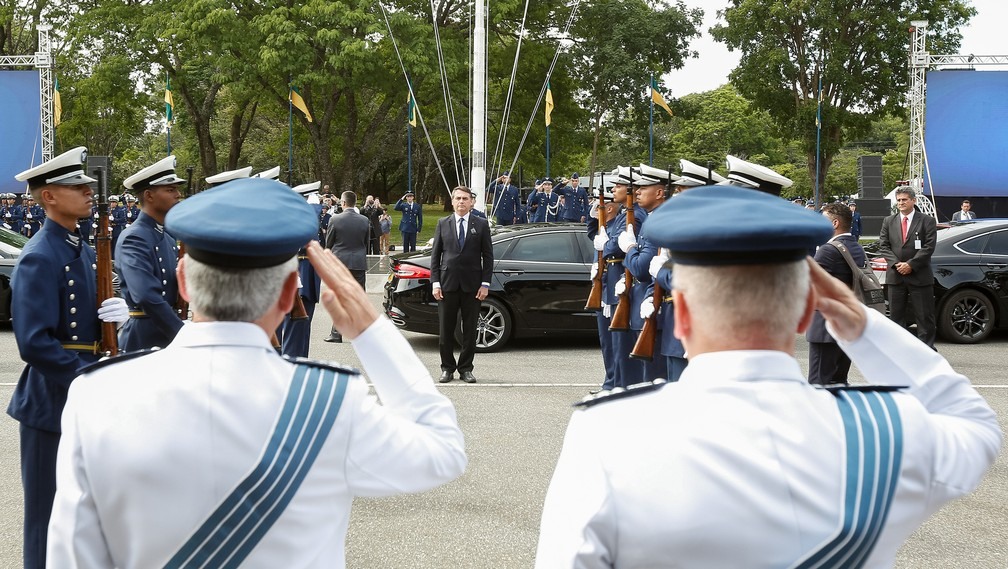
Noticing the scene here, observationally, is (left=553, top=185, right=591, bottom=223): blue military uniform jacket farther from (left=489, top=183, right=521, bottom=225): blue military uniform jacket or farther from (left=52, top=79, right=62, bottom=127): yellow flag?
(left=52, top=79, right=62, bottom=127): yellow flag

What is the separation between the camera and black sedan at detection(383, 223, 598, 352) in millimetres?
11945

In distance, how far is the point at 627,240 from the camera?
810 centimetres

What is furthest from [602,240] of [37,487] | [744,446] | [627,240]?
[744,446]

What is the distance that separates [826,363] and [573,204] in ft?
55.9

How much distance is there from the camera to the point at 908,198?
1146 centimetres

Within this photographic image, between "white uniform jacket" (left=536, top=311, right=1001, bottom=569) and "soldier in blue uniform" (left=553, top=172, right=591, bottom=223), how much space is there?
22.2 metres

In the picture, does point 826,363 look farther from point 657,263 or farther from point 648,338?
point 657,263

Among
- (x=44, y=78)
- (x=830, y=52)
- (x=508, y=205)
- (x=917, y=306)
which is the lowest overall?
(x=917, y=306)

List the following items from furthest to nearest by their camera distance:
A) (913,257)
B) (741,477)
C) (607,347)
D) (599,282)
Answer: (913,257) < (607,347) < (599,282) < (741,477)

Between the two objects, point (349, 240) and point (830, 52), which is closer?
point (349, 240)

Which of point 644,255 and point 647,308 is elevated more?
point 644,255

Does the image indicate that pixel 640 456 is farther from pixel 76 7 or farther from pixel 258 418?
pixel 76 7

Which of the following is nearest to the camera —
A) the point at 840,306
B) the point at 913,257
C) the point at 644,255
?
the point at 840,306

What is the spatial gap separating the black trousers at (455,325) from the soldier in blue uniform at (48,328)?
5.87m
